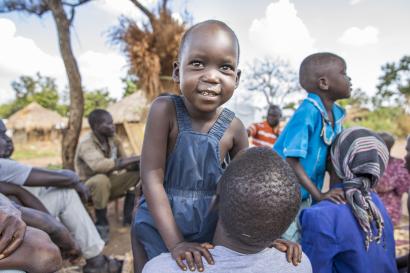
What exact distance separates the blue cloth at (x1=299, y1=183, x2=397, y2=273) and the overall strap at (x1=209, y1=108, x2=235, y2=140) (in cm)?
65

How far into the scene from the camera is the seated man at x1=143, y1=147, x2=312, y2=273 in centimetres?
92

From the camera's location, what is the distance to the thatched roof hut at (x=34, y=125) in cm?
2698

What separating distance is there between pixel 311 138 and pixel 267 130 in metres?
3.78

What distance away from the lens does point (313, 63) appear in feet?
6.97

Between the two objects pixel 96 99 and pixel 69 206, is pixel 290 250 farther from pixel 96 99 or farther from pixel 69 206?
pixel 96 99

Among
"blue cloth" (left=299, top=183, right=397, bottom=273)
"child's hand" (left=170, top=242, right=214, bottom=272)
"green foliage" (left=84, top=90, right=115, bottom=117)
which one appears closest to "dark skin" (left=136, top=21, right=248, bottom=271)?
"child's hand" (left=170, top=242, right=214, bottom=272)

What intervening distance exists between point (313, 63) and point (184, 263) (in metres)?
1.62

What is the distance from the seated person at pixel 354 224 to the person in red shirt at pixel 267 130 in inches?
157

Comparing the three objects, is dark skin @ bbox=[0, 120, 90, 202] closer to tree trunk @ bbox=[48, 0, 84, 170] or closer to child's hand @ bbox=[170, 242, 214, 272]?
tree trunk @ bbox=[48, 0, 84, 170]

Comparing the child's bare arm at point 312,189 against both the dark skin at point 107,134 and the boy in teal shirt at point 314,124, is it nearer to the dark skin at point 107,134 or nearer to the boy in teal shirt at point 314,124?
the boy in teal shirt at point 314,124

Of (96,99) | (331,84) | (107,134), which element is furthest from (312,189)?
(96,99)

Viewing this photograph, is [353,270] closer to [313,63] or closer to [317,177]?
[317,177]

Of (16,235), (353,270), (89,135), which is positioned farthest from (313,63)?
(89,135)

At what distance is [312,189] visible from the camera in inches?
72.8
